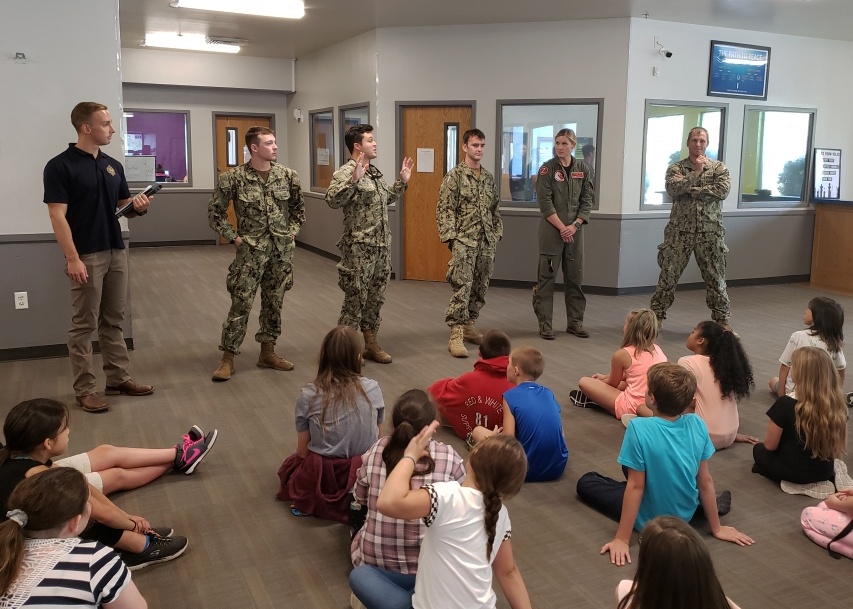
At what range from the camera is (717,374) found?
11.6 ft

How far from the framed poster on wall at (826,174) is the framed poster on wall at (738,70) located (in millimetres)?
1196

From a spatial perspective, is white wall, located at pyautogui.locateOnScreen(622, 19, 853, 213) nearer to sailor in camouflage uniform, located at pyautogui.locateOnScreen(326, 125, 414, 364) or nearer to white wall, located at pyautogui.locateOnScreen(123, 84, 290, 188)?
sailor in camouflage uniform, located at pyautogui.locateOnScreen(326, 125, 414, 364)

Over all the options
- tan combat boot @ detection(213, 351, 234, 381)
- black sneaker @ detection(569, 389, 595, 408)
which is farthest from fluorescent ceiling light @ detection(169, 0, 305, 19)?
black sneaker @ detection(569, 389, 595, 408)

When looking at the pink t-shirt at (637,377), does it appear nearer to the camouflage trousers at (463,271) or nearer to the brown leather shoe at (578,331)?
the camouflage trousers at (463,271)

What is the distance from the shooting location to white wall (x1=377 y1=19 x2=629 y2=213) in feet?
25.1

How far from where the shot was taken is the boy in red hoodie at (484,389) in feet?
11.6

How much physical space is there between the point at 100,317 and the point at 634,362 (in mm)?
3114

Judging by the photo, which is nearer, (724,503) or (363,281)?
(724,503)

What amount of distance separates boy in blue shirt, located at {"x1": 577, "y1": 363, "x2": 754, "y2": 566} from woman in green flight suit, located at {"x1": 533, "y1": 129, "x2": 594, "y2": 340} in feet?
10.7

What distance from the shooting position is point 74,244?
4.14 metres

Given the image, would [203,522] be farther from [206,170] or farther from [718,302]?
[206,170]

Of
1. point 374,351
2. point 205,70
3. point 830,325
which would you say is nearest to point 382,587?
point 830,325

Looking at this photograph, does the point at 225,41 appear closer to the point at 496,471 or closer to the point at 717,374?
the point at 717,374

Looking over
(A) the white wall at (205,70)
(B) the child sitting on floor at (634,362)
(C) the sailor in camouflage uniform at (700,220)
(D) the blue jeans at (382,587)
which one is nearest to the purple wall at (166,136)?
(A) the white wall at (205,70)
